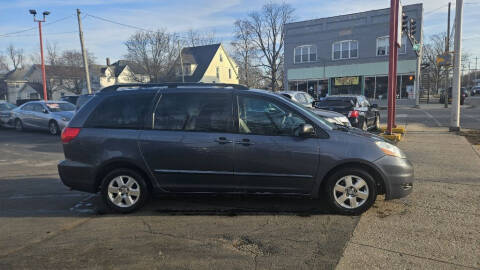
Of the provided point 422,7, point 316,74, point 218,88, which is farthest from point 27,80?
point 218,88

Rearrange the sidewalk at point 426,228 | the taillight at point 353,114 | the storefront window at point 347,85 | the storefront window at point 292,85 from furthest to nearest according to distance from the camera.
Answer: the storefront window at point 292,85
the storefront window at point 347,85
the taillight at point 353,114
the sidewalk at point 426,228

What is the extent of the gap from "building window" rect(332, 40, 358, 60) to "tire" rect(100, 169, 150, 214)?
34583 millimetres

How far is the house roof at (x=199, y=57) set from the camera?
52000mm

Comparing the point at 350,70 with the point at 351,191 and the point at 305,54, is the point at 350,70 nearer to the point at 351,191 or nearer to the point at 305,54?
the point at 305,54

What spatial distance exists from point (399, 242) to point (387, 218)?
71cm

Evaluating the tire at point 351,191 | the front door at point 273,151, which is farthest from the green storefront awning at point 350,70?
the front door at point 273,151

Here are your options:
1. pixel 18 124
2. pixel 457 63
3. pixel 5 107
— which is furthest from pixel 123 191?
pixel 5 107

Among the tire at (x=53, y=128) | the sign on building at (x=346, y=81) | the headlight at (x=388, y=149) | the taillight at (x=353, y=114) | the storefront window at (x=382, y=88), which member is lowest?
the tire at (x=53, y=128)

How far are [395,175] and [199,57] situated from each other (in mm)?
52658

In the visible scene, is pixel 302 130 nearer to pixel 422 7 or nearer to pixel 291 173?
pixel 291 173

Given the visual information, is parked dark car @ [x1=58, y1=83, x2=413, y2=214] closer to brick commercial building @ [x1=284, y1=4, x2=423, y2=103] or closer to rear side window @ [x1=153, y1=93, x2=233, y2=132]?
rear side window @ [x1=153, y1=93, x2=233, y2=132]

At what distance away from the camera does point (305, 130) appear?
437cm

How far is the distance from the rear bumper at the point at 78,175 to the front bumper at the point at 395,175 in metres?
3.92

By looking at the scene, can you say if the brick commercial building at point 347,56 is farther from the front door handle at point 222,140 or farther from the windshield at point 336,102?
the front door handle at point 222,140
